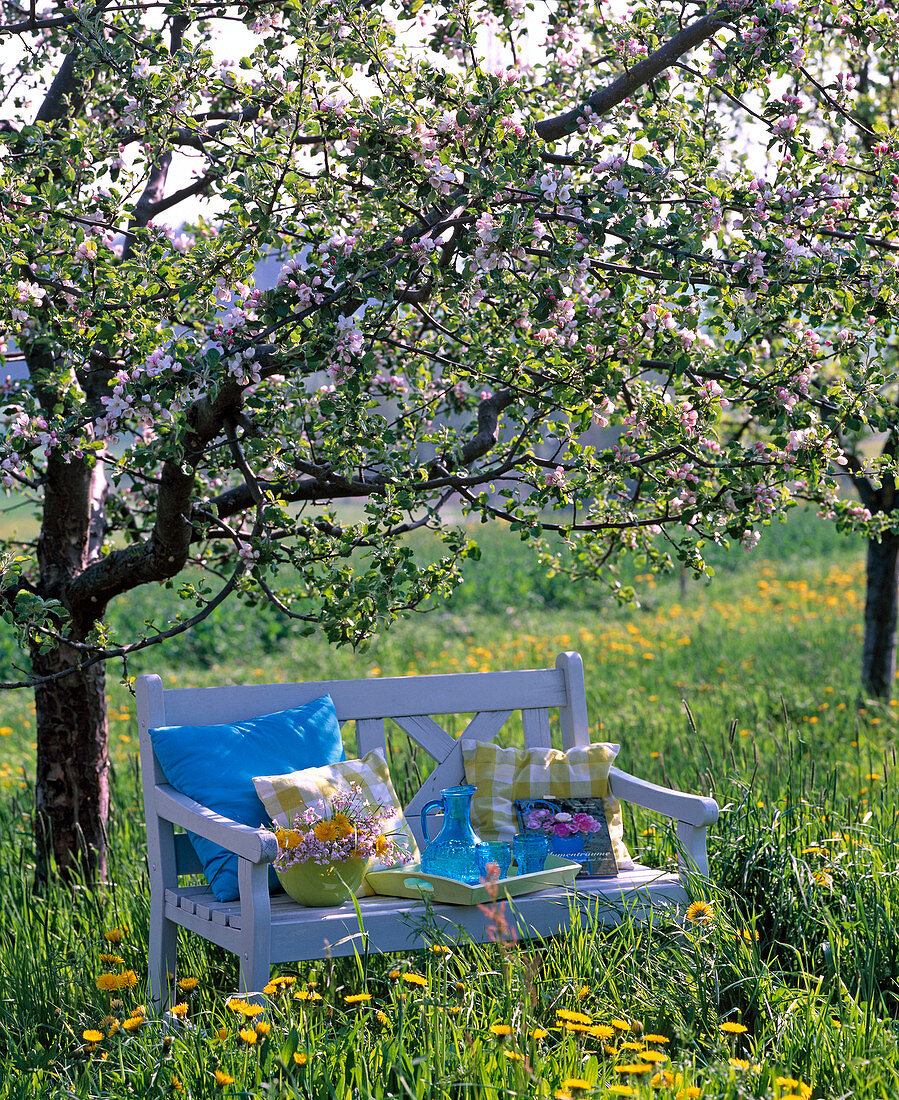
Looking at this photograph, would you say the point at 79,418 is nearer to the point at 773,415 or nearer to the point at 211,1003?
the point at 211,1003

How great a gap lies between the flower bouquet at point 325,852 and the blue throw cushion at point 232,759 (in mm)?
156

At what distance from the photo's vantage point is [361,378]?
2.57m

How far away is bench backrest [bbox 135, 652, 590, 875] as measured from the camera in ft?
9.59

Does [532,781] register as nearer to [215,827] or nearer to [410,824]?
[410,824]

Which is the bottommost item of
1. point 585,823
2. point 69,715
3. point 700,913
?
point 700,913

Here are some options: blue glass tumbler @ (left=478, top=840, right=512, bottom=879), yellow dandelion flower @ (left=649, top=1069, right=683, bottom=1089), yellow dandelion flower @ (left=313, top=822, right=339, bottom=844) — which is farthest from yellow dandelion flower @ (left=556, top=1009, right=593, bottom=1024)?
yellow dandelion flower @ (left=313, top=822, right=339, bottom=844)

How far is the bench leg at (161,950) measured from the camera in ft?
8.97

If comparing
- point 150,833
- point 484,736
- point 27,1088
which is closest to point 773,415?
point 484,736

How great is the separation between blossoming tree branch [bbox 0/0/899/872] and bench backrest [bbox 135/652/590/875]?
0.79 ft

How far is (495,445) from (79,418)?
1261 mm

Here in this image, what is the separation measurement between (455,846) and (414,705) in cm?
56

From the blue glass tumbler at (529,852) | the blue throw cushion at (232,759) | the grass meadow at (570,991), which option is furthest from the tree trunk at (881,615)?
the blue throw cushion at (232,759)

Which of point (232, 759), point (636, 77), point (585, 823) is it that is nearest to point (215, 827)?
point (232, 759)

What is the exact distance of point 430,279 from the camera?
8.98ft
